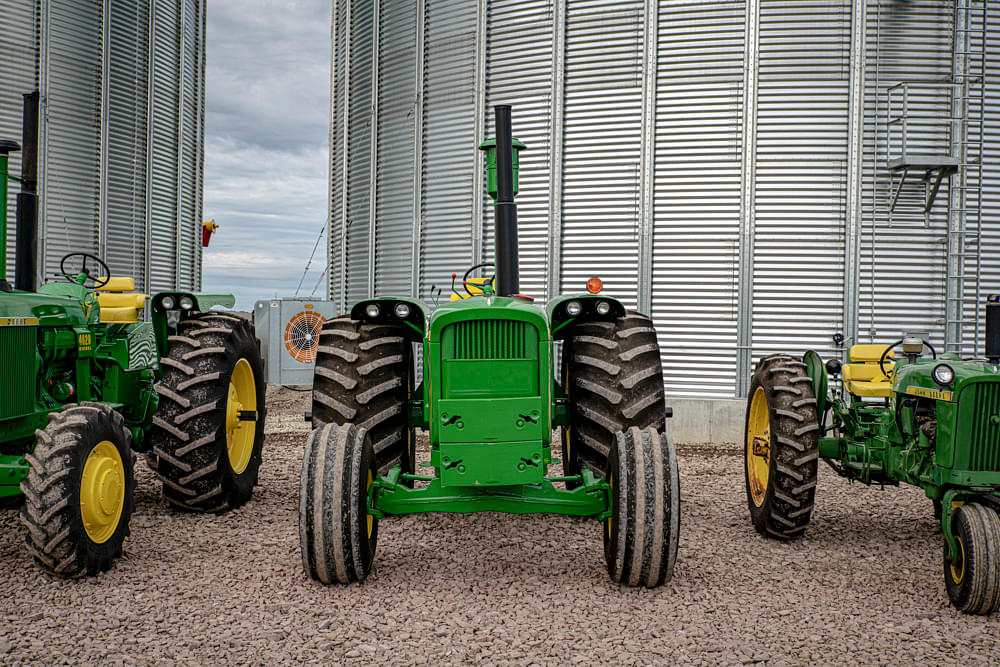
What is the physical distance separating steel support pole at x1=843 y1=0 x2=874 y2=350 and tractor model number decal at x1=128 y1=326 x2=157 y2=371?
23.6ft

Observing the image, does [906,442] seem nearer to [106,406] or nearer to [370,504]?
[370,504]

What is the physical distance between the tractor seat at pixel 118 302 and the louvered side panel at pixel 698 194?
18.8ft

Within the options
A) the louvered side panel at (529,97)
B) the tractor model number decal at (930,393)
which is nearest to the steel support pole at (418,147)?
the louvered side panel at (529,97)

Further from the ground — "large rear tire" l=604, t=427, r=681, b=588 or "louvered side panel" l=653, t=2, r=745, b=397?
"louvered side panel" l=653, t=2, r=745, b=397

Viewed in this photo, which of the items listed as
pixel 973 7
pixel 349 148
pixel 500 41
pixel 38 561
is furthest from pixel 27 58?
pixel 973 7

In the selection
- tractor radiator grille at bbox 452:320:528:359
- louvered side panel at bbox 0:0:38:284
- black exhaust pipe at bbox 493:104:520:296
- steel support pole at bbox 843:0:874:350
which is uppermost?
louvered side panel at bbox 0:0:38:284

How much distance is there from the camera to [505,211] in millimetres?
4840

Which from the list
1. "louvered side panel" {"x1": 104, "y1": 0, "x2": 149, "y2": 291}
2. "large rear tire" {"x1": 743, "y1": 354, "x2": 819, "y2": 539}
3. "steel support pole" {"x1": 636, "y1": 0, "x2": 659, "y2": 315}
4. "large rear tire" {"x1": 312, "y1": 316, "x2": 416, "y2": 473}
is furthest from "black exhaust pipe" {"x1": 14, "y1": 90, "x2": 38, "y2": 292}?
"louvered side panel" {"x1": 104, "y1": 0, "x2": 149, "y2": 291}

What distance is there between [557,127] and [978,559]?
23.9ft

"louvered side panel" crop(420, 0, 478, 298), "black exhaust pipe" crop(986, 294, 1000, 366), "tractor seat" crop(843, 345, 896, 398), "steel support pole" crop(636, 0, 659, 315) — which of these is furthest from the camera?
"louvered side panel" crop(420, 0, 478, 298)

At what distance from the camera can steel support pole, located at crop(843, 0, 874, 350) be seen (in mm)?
9039

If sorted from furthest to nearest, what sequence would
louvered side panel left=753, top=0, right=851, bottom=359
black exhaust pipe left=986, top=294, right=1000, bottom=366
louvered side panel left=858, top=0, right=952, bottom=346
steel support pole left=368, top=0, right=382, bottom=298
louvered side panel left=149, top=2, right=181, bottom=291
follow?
louvered side panel left=149, top=2, right=181, bottom=291 → steel support pole left=368, top=0, right=382, bottom=298 → louvered side panel left=753, top=0, right=851, bottom=359 → louvered side panel left=858, top=0, right=952, bottom=346 → black exhaust pipe left=986, top=294, right=1000, bottom=366

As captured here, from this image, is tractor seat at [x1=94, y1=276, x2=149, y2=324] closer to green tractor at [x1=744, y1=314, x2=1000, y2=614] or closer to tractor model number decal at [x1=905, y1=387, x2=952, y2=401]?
green tractor at [x1=744, y1=314, x2=1000, y2=614]

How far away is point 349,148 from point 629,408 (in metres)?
9.09
